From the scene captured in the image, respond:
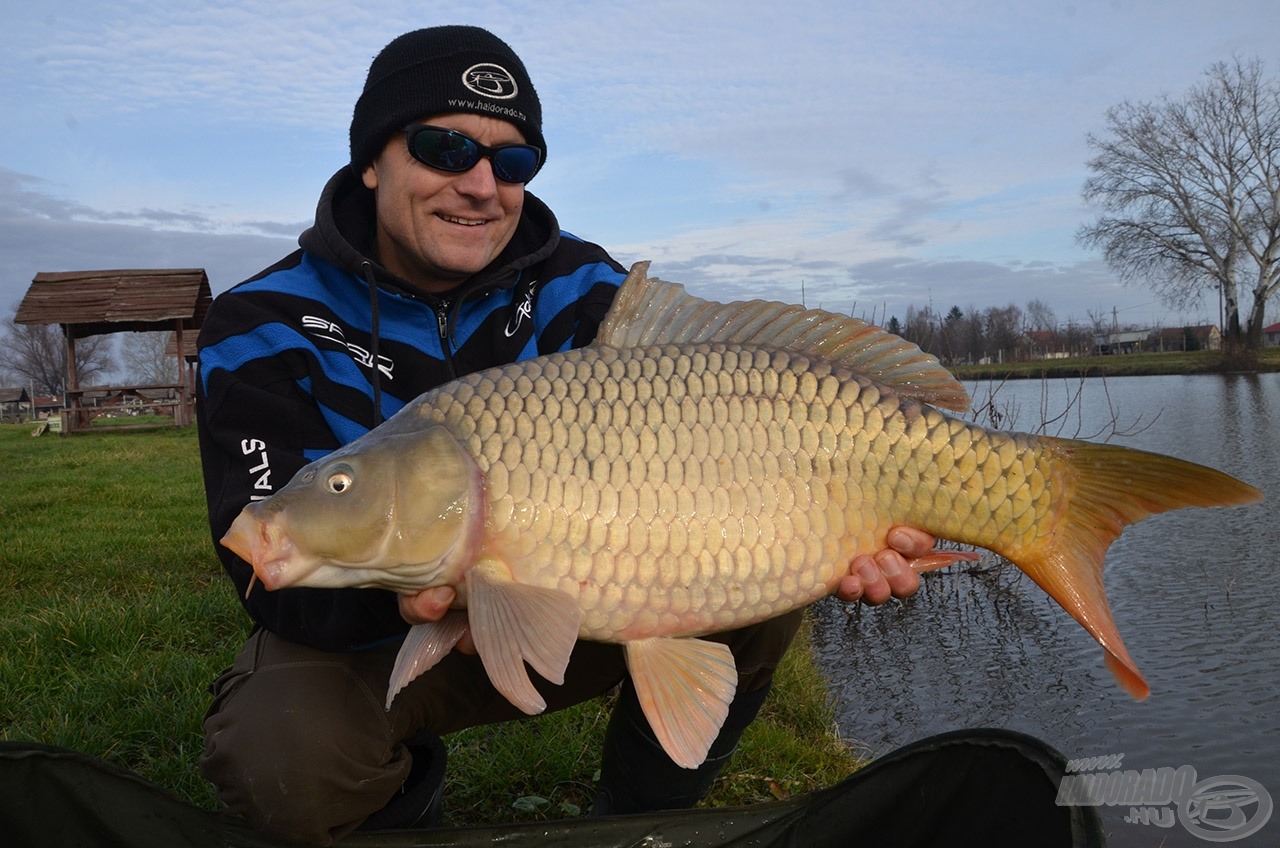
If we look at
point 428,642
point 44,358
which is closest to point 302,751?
point 428,642

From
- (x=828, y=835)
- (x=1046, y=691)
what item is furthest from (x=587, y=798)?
(x=1046, y=691)

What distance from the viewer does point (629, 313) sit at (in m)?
1.54

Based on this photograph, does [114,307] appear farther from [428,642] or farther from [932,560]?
[932,560]

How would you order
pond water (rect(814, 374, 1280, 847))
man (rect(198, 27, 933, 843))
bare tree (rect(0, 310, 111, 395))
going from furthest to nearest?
bare tree (rect(0, 310, 111, 395)) < pond water (rect(814, 374, 1280, 847)) < man (rect(198, 27, 933, 843))

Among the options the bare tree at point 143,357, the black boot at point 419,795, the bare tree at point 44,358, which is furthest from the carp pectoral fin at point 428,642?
the bare tree at point 143,357

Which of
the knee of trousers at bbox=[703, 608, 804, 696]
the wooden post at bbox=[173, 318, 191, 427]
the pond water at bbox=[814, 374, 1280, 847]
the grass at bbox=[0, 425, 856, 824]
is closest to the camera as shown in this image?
the knee of trousers at bbox=[703, 608, 804, 696]

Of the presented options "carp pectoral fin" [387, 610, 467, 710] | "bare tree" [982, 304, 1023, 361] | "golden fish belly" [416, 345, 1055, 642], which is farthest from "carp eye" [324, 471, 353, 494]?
"bare tree" [982, 304, 1023, 361]

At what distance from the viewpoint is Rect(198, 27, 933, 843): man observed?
1490mm

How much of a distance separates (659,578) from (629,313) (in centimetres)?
44

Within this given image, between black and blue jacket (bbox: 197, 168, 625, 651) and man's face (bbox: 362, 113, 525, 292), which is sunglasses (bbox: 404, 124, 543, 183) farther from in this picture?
black and blue jacket (bbox: 197, 168, 625, 651)

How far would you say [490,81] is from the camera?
6.28 feet

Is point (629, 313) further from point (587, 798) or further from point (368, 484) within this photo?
point (587, 798)

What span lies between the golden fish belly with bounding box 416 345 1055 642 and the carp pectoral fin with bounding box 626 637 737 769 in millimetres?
31

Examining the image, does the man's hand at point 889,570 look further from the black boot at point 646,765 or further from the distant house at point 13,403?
the distant house at point 13,403
